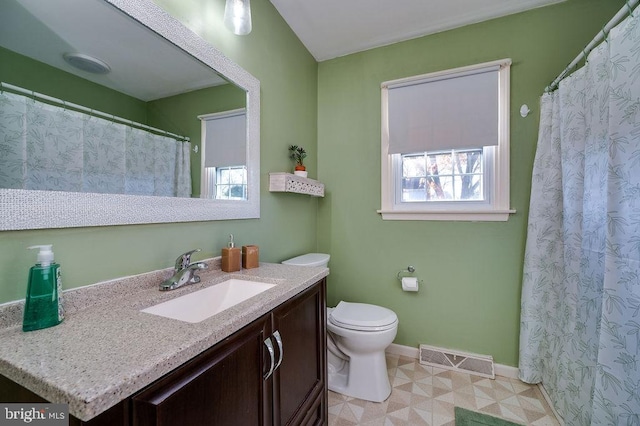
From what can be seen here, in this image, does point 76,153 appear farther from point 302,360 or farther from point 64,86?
point 302,360

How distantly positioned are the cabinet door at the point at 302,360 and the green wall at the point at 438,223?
976 millimetres

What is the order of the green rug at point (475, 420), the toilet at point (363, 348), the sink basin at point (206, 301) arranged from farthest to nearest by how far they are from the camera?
1. the toilet at point (363, 348)
2. the green rug at point (475, 420)
3. the sink basin at point (206, 301)

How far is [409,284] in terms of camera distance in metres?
1.97

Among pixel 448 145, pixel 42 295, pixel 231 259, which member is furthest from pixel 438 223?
pixel 42 295

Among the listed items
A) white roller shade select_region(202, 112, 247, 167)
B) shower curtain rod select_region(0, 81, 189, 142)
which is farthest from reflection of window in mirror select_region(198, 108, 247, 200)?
shower curtain rod select_region(0, 81, 189, 142)

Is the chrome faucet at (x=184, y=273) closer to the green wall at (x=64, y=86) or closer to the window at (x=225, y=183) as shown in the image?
the window at (x=225, y=183)

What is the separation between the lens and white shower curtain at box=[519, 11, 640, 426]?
960 millimetres

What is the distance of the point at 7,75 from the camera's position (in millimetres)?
680

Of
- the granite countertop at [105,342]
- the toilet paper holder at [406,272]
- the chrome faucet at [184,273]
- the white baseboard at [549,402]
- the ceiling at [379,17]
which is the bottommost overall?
the white baseboard at [549,402]

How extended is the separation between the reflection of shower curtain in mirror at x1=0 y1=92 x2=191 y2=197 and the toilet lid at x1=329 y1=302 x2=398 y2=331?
117 cm

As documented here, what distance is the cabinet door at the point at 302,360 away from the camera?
956 millimetres

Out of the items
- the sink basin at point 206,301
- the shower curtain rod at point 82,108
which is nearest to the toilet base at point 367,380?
the sink basin at point 206,301

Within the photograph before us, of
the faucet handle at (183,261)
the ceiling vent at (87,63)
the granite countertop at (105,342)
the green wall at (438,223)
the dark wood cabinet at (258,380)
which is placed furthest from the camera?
the green wall at (438,223)

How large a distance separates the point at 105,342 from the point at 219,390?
0.96 ft
